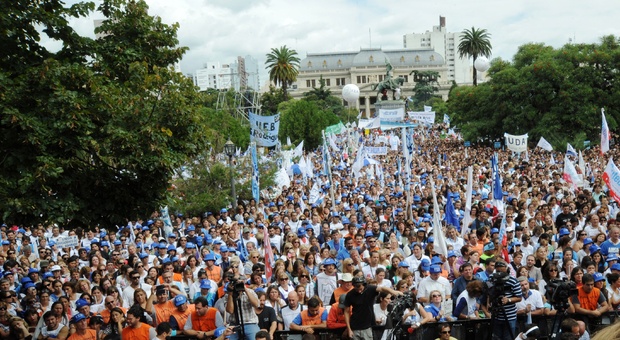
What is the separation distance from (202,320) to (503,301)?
373 centimetres

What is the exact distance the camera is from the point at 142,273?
38.3 ft

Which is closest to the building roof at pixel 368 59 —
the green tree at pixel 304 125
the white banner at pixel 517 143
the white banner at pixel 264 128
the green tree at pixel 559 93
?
the green tree at pixel 304 125

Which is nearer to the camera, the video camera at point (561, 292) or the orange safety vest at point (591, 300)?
the video camera at point (561, 292)

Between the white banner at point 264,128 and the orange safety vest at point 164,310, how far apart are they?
14.0 m

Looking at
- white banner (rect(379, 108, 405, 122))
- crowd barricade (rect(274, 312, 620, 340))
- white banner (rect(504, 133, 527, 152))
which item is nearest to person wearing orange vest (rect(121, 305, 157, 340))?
crowd barricade (rect(274, 312, 620, 340))

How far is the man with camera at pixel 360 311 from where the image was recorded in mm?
8703

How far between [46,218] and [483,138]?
47786 mm

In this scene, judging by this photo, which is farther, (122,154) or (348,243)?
(348,243)

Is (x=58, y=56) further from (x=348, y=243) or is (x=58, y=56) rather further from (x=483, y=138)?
(x=483, y=138)

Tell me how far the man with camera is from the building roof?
15239 cm

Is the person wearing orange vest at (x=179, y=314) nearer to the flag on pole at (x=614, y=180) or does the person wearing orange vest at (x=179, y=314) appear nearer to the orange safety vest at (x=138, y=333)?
the orange safety vest at (x=138, y=333)

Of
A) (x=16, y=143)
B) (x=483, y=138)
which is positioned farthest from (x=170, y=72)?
(x=483, y=138)

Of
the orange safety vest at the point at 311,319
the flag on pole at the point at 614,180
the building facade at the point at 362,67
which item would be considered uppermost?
the building facade at the point at 362,67

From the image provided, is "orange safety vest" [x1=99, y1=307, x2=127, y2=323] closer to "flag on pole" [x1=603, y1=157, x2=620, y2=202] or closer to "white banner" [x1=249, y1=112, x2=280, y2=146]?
"flag on pole" [x1=603, y1=157, x2=620, y2=202]
